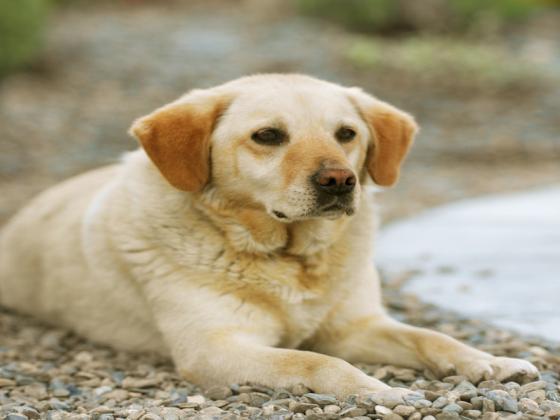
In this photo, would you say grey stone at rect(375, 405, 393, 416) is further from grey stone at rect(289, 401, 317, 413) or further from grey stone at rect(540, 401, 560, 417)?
grey stone at rect(540, 401, 560, 417)

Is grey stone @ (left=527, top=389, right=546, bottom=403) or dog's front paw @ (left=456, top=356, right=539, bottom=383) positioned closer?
grey stone @ (left=527, top=389, right=546, bottom=403)

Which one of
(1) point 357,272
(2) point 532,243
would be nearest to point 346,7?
(2) point 532,243

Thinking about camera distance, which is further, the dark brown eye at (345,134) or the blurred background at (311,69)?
the blurred background at (311,69)

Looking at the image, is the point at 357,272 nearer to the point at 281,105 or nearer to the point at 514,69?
the point at 281,105

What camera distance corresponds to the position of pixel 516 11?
46.0ft

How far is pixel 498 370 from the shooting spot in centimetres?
310

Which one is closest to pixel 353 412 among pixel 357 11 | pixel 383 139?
pixel 383 139

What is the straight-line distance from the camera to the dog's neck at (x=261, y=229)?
343 centimetres

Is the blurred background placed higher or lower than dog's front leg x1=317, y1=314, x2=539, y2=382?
higher

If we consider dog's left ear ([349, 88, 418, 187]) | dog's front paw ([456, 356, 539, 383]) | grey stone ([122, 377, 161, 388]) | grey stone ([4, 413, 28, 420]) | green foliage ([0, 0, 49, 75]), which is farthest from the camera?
green foliage ([0, 0, 49, 75])

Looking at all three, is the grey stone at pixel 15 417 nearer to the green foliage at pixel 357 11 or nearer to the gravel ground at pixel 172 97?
the gravel ground at pixel 172 97

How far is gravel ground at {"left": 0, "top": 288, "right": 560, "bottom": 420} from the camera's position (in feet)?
8.85

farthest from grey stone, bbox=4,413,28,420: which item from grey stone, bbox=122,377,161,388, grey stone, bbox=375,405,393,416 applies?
grey stone, bbox=375,405,393,416

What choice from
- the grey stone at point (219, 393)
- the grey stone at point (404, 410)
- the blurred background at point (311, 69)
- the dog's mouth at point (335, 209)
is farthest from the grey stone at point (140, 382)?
the blurred background at point (311, 69)
